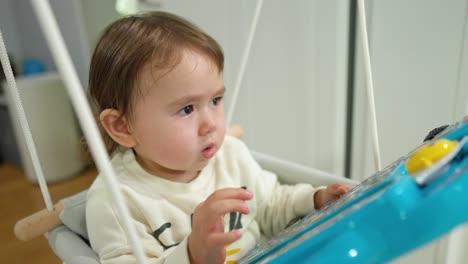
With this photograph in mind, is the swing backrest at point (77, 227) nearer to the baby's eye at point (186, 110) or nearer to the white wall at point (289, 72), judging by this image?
the baby's eye at point (186, 110)

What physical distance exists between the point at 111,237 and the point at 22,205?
1244 millimetres

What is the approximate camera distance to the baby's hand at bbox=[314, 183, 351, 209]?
0.56 metres

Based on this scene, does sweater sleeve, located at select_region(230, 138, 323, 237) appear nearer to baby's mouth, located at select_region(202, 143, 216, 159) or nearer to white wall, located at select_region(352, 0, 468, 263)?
baby's mouth, located at select_region(202, 143, 216, 159)

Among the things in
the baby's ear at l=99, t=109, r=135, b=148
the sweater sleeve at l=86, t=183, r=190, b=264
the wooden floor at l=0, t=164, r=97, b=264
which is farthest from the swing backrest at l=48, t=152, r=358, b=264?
the wooden floor at l=0, t=164, r=97, b=264

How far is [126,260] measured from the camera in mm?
494

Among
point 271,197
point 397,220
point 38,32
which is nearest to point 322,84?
point 271,197

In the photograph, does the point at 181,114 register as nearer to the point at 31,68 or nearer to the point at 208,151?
the point at 208,151

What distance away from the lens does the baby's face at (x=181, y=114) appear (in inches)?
21.0

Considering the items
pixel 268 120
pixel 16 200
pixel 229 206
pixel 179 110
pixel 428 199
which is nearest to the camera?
pixel 428 199

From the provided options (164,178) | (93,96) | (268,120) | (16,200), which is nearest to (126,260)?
(164,178)

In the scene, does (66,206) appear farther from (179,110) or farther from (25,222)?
(179,110)

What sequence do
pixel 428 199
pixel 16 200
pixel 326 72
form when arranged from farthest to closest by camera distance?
pixel 16 200 < pixel 326 72 < pixel 428 199

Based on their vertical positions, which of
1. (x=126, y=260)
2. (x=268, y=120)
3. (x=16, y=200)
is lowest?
(x=16, y=200)

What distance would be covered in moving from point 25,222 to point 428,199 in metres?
0.54
